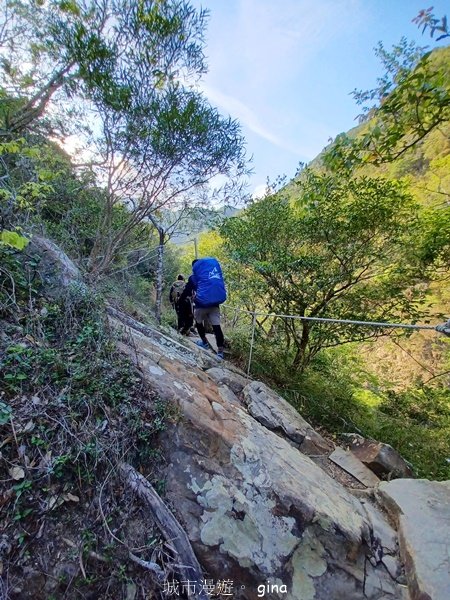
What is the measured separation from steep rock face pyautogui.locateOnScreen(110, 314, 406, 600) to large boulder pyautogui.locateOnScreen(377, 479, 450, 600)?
14 cm

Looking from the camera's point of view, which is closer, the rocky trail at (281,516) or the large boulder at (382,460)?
the rocky trail at (281,516)

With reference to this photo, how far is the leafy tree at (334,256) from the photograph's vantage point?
13.7 ft

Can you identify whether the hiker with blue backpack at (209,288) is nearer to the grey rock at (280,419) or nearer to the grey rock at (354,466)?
the grey rock at (280,419)

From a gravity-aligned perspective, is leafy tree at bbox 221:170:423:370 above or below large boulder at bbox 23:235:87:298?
above

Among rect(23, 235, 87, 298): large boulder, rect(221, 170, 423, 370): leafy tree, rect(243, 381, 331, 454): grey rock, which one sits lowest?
rect(243, 381, 331, 454): grey rock

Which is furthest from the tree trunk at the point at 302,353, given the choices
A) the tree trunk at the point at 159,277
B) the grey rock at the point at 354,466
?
the tree trunk at the point at 159,277

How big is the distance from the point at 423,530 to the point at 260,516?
4.23 feet

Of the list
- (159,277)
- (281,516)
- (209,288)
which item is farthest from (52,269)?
(281,516)

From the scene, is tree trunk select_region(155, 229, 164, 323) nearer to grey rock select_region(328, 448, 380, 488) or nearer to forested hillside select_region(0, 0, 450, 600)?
forested hillside select_region(0, 0, 450, 600)

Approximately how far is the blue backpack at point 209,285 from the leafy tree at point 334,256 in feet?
2.63

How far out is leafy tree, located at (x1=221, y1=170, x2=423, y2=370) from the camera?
13.7 ft

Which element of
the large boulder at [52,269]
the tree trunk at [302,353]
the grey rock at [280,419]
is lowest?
the grey rock at [280,419]

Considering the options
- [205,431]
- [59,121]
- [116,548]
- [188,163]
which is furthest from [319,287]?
[59,121]

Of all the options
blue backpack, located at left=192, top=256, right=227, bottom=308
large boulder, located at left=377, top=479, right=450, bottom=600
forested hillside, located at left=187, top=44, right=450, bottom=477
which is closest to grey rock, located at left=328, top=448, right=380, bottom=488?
large boulder, located at left=377, top=479, right=450, bottom=600
